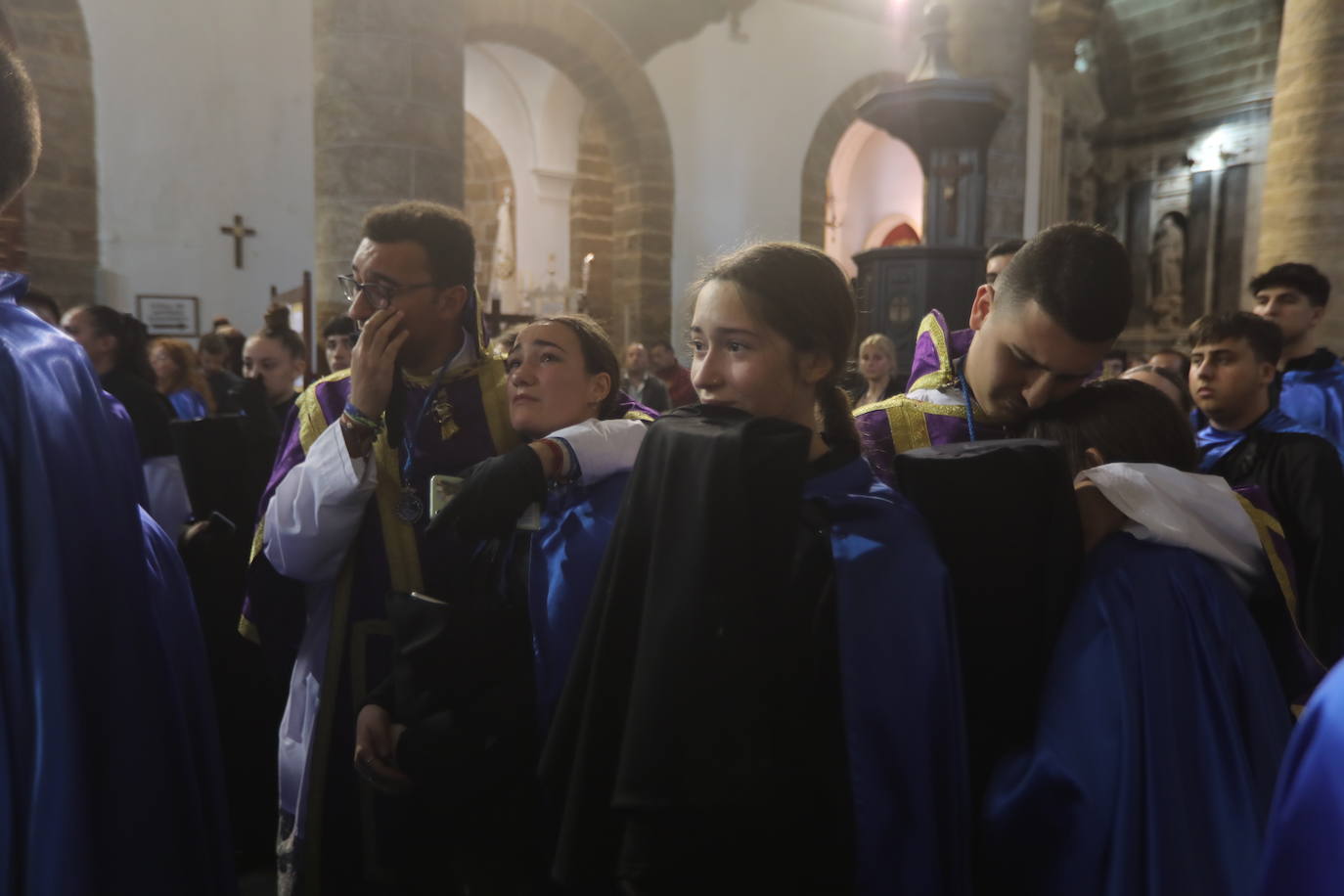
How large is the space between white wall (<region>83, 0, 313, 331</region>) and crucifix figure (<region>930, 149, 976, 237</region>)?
211 inches

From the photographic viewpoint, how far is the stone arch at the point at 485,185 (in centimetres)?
1216

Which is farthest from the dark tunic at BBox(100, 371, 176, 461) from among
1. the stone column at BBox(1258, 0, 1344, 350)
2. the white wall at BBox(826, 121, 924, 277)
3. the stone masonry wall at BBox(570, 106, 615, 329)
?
the white wall at BBox(826, 121, 924, 277)

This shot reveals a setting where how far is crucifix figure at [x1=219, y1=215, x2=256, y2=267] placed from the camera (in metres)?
8.55

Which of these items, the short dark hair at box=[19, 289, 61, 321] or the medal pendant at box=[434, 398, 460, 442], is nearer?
the medal pendant at box=[434, 398, 460, 442]

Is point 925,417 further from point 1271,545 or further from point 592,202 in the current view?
point 592,202

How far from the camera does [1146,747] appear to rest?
1147 mm

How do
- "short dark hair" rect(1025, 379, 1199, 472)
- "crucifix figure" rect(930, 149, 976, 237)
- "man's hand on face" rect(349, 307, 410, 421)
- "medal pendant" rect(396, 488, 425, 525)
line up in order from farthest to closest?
"crucifix figure" rect(930, 149, 976, 237) → "medal pendant" rect(396, 488, 425, 525) → "man's hand on face" rect(349, 307, 410, 421) → "short dark hair" rect(1025, 379, 1199, 472)

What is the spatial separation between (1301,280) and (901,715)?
355 cm

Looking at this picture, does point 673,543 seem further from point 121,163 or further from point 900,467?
point 121,163

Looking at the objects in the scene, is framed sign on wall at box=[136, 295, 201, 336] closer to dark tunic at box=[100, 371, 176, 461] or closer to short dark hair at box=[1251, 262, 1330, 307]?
dark tunic at box=[100, 371, 176, 461]

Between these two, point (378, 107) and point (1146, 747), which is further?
point (378, 107)

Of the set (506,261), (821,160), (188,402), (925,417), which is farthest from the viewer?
(821,160)

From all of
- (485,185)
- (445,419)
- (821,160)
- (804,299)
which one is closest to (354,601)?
(445,419)

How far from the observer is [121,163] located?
8031 mm
